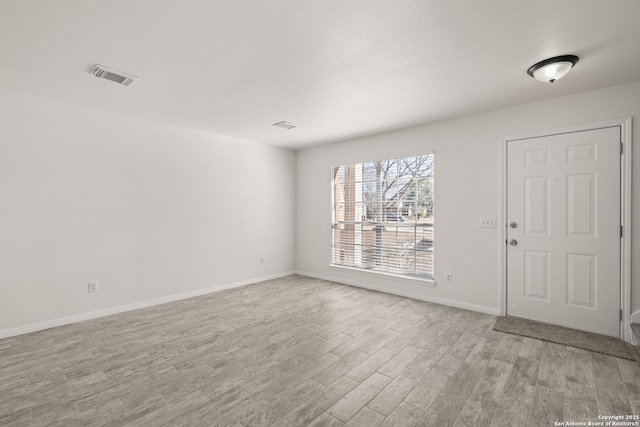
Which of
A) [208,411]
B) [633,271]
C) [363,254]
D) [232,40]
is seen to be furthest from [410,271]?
[232,40]

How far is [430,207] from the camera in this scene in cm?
446

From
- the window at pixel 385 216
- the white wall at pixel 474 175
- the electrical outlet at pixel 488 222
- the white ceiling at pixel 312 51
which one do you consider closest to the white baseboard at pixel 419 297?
the white wall at pixel 474 175

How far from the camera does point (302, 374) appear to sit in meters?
2.45

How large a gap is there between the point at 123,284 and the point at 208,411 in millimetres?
2815

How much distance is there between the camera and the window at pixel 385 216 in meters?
4.55

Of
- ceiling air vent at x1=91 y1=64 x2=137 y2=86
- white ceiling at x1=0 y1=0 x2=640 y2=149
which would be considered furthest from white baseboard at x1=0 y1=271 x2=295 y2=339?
ceiling air vent at x1=91 y1=64 x2=137 y2=86

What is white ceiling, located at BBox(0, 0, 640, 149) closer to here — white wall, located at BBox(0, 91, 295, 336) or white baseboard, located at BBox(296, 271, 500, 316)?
→ white wall, located at BBox(0, 91, 295, 336)

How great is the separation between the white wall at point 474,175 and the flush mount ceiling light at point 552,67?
960 millimetres

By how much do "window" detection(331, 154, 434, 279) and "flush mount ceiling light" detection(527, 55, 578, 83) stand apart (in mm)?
1816

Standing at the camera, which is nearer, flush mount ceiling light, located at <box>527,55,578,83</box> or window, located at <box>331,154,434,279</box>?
flush mount ceiling light, located at <box>527,55,578,83</box>

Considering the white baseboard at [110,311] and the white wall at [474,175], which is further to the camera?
the white baseboard at [110,311]

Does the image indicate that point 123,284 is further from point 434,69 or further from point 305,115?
point 434,69

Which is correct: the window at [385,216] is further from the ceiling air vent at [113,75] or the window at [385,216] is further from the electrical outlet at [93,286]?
the electrical outlet at [93,286]

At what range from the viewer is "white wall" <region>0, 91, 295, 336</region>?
3.31m
